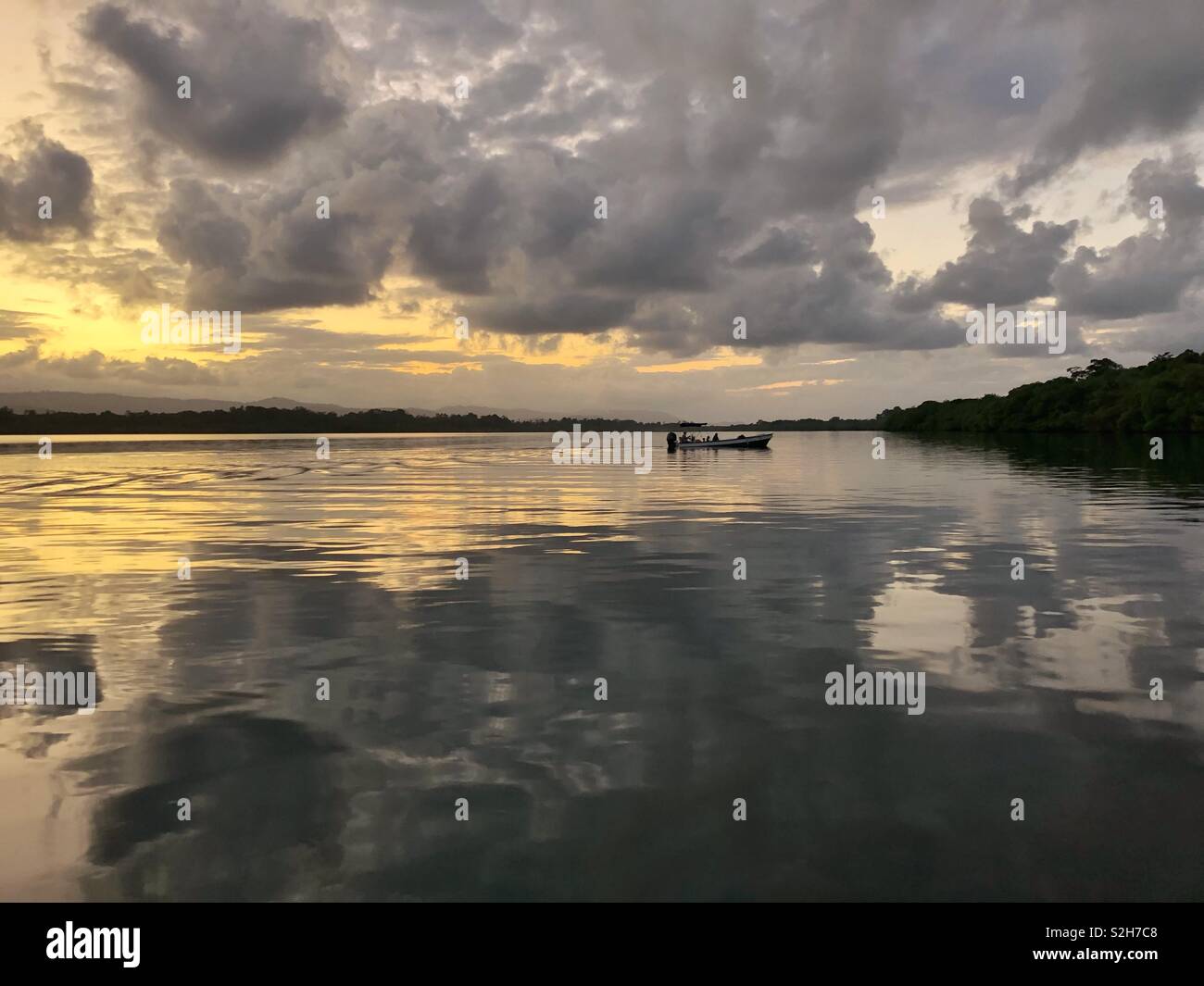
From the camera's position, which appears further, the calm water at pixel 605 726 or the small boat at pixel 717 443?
the small boat at pixel 717 443

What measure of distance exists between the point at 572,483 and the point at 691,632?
172 feet

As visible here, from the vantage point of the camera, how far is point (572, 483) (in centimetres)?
7106

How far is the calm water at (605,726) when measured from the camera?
29.0 feet

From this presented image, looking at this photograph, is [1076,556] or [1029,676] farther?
[1076,556]

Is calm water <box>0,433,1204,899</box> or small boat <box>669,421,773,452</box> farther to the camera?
small boat <box>669,421,773,452</box>

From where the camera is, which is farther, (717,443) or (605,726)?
(717,443)

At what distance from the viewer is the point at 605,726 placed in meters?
12.9

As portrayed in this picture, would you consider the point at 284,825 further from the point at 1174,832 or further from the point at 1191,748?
the point at 1191,748

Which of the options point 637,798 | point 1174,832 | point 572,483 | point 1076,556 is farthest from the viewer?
point 572,483

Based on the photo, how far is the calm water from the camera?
348 inches
